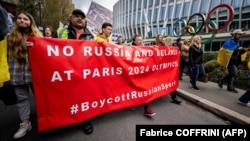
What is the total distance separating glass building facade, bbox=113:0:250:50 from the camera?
35938 mm

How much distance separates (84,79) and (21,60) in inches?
37.7

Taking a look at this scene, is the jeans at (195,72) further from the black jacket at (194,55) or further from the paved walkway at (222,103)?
the paved walkway at (222,103)

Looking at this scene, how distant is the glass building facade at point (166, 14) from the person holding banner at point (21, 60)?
73.7 feet

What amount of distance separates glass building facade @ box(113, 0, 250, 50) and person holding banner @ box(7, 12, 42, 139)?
73.7ft

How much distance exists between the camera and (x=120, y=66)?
4.12m

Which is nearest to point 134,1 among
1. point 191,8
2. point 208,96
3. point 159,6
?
point 159,6

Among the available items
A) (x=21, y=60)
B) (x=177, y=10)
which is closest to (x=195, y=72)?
(x=21, y=60)

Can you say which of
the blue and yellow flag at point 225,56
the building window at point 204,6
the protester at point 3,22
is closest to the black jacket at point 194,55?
the blue and yellow flag at point 225,56

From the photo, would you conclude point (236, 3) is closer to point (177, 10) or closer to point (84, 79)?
point (177, 10)

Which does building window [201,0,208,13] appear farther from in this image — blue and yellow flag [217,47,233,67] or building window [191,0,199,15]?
blue and yellow flag [217,47,233,67]

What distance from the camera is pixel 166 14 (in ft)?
177

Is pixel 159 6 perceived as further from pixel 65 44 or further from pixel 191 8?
pixel 65 44

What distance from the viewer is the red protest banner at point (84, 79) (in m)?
3.18

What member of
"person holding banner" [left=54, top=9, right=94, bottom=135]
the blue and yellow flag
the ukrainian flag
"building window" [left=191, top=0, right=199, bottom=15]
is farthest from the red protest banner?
"building window" [left=191, top=0, right=199, bottom=15]
